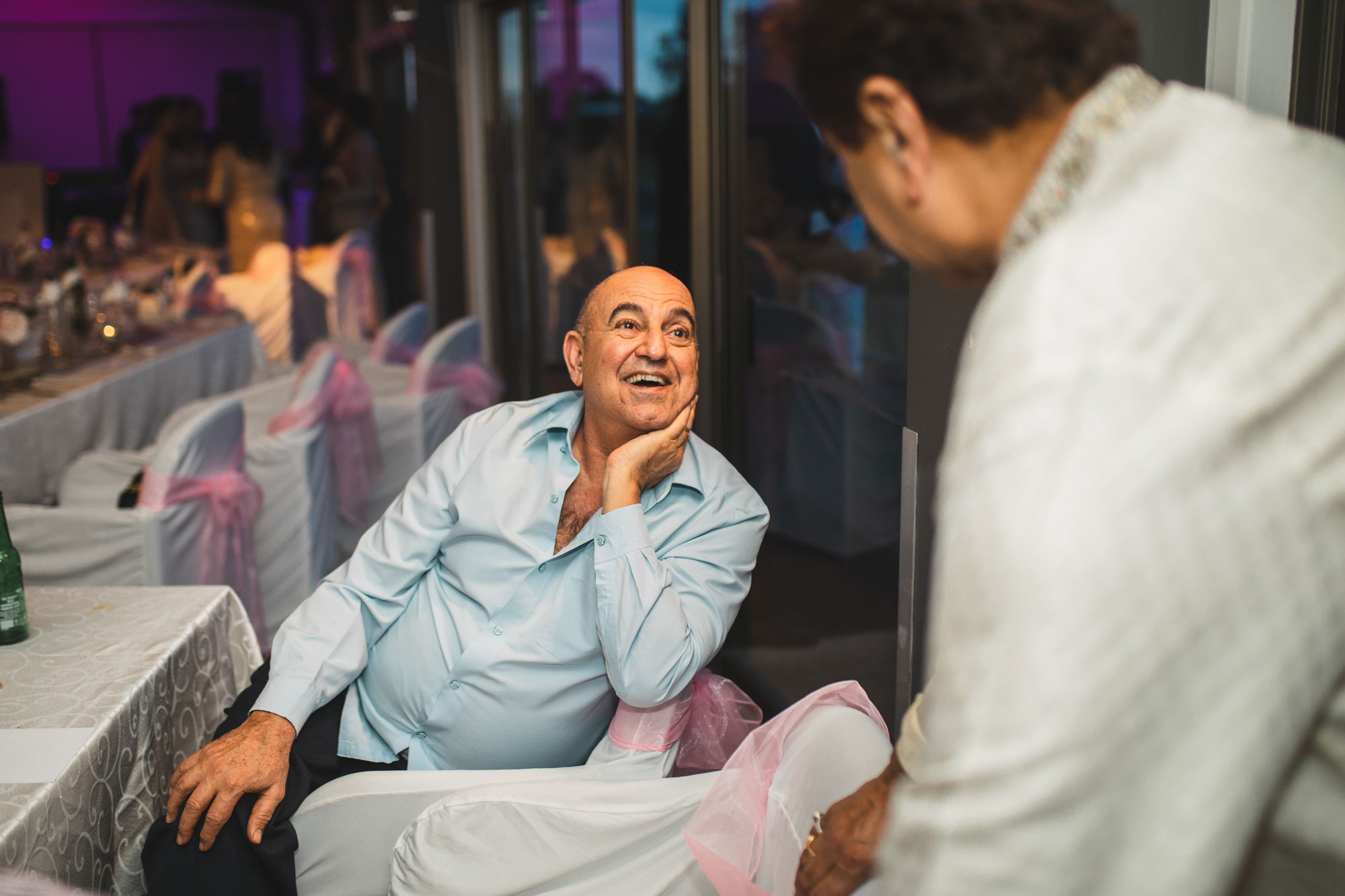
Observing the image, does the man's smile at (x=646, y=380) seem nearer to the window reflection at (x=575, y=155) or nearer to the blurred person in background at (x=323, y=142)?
the window reflection at (x=575, y=155)

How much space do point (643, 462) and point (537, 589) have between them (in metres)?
0.27

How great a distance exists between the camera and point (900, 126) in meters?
0.70

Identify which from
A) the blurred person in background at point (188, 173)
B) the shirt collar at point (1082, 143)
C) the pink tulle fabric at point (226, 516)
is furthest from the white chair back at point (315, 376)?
the blurred person in background at point (188, 173)

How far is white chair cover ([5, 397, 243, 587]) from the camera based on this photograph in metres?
2.37

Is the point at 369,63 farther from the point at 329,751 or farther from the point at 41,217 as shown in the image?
the point at 329,751

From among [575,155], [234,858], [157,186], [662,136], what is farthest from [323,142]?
[234,858]

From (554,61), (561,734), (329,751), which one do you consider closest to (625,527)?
(561,734)

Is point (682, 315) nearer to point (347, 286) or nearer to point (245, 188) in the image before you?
point (347, 286)

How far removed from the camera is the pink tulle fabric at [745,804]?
122 cm

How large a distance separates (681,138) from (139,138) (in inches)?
378

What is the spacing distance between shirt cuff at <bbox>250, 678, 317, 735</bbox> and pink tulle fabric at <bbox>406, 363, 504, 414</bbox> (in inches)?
89.9

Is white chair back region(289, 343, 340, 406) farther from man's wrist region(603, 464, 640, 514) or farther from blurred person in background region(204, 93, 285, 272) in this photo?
blurred person in background region(204, 93, 285, 272)

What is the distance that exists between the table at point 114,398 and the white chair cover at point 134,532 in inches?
18.2

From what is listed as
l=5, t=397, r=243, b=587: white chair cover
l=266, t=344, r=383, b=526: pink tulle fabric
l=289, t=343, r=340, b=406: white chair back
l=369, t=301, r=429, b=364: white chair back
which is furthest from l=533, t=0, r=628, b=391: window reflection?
l=5, t=397, r=243, b=587: white chair cover
